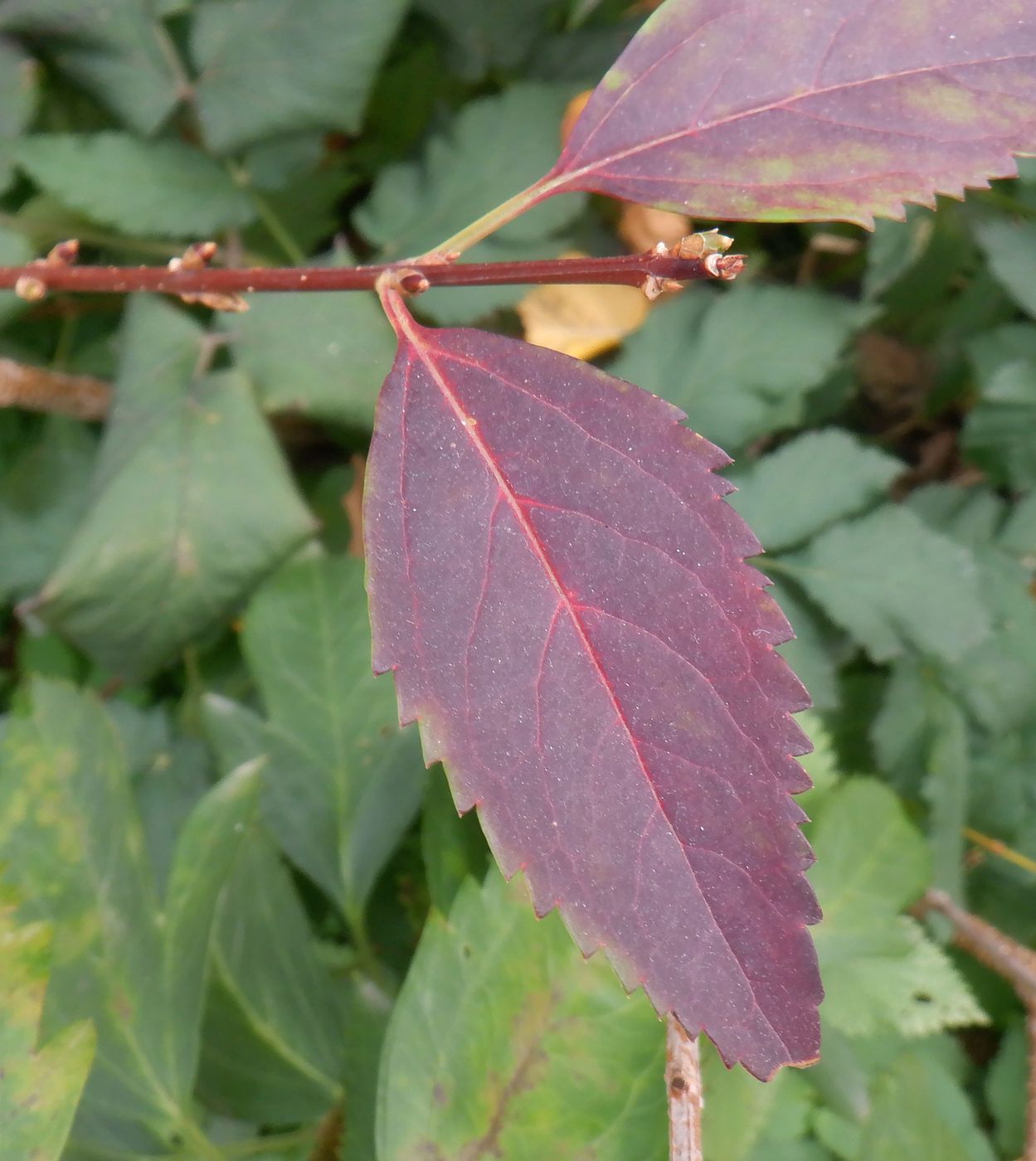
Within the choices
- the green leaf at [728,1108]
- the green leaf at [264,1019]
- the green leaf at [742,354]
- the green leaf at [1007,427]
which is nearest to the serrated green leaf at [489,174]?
the green leaf at [742,354]

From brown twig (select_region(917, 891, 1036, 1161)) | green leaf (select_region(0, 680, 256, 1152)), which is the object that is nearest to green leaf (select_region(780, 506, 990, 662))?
brown twig (select_region(917, 891, 1036, 1161))

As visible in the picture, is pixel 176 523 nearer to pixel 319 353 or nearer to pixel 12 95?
pixel 319 353

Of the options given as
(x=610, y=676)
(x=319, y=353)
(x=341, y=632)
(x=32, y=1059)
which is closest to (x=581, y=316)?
(x=319, y=353)

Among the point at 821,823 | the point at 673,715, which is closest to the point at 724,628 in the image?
the point at 673,715

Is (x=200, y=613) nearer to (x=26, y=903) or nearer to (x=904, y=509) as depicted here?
(x=26, y=903)

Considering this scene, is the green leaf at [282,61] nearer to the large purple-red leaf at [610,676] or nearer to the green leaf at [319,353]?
the green leaf at [319,353]

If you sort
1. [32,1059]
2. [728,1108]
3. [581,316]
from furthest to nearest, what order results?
1. [581,316]
2. [728,1108]
3. [32,1059]

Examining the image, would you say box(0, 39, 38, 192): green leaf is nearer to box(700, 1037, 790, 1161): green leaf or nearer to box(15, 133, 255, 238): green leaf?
box(15, 133, 255, 238): green leaf
